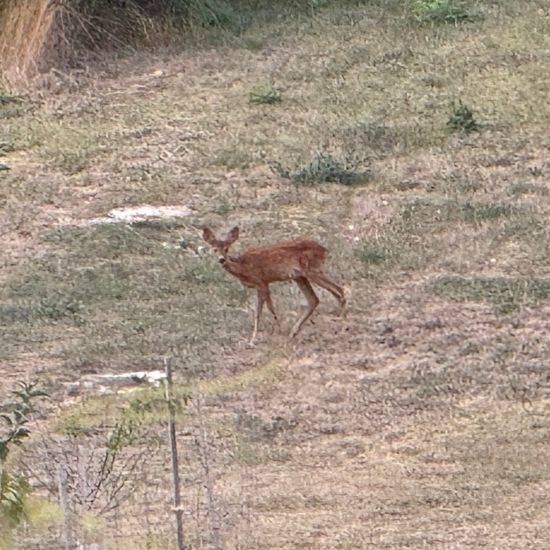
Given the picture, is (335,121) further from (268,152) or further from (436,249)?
(436,249)

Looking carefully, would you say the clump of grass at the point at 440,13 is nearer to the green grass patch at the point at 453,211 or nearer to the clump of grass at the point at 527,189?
the clump of grass at the point at 527,189

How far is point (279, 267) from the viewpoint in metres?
13.6

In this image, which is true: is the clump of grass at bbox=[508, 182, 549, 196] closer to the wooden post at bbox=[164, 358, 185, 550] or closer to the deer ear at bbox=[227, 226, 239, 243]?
the deer ear at bbox=[227, 226, 239, 243]

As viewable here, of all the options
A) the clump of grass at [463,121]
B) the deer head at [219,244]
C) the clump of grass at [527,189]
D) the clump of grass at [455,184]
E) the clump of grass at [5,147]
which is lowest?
the clump of grass at [5,147]

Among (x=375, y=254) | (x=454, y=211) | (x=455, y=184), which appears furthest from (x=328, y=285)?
(x=455, y=184)

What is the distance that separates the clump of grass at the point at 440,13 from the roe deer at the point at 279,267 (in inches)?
318

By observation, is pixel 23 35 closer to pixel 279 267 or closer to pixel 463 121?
pixel 463 121

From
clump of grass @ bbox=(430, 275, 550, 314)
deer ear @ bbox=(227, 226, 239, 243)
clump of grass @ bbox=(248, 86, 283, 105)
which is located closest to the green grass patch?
clump of grass @ bbox=(430, 275, 550, 314)

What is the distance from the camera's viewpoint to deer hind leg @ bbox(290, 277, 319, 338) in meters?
13.5

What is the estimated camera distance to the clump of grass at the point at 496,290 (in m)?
13.6

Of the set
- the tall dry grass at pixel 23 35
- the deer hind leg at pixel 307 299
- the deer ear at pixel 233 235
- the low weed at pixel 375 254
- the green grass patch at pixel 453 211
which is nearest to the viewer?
the deer hind leg at pixel 307 299

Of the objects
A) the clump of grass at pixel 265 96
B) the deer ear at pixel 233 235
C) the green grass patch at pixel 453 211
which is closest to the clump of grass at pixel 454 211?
the green grass patch at pixel 453 211

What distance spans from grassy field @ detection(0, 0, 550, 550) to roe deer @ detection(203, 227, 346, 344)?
0.19 metres

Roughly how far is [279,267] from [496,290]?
170cm
